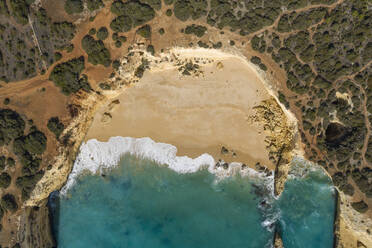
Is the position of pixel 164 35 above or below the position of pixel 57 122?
above

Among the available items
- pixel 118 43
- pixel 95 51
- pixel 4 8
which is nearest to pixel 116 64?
pixel 118 43

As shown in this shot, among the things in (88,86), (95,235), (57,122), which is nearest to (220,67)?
(88,86)

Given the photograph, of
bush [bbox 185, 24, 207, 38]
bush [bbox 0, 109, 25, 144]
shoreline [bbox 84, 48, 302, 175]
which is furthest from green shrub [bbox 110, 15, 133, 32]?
bush [bbox 0, 109, 25, 144]

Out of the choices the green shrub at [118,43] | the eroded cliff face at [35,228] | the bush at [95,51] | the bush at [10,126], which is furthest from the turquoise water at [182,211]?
the green shrub at [118,43]

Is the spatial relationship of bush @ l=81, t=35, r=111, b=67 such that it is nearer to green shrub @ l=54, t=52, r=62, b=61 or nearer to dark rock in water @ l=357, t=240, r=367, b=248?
green shrub @ l=54, t=52, r=62, b=61

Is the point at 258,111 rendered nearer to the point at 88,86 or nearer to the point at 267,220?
the point at 267,220

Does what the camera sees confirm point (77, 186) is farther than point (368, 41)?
Yes
